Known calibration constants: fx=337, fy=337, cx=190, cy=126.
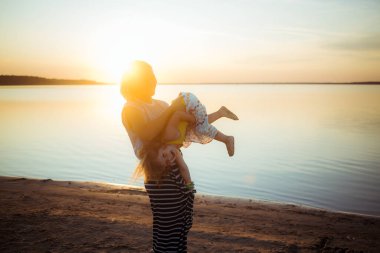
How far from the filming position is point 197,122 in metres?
2.85

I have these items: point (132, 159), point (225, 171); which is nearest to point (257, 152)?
point (225, 171)

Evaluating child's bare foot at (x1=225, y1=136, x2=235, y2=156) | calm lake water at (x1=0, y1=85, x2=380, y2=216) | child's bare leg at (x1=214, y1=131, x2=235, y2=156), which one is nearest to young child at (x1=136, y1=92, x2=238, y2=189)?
child's bare leg at (x1=214, y1=131, x2=235, y2=156)

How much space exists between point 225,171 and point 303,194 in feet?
13.2

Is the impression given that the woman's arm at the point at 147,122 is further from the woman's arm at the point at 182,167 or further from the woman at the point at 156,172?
the woman's arm at the point at 182,167

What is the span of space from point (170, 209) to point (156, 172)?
1.14 ft

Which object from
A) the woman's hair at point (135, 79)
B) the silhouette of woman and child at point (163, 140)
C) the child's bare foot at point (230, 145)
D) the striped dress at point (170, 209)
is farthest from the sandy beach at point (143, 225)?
the woman's hair at point (135, 79)

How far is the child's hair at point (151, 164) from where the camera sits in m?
2.76

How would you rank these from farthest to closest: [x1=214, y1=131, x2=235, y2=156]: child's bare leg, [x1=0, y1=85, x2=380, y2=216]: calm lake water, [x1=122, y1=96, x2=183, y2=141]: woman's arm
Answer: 1. [x1=0, y1=85, x2=380, y2=216]: calm lake water
2. [x1=214, y1=131, x2=235, y2=156]: child's bare leg
3. [x1=122, y1=96, x2=183, y2=141]: woman's arm

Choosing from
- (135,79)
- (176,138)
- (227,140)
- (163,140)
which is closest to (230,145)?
(227,140)

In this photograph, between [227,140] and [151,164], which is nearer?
[151,164]

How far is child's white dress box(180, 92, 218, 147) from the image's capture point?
108 inches

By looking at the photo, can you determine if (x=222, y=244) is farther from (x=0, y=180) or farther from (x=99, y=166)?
(x=99, y=166)

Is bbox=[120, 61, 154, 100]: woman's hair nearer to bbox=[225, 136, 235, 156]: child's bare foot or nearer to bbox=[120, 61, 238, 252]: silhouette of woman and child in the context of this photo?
bbox=[120, 61, 238, 252]: silhouette of woman and child

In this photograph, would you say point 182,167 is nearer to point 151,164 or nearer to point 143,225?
point 151,164
